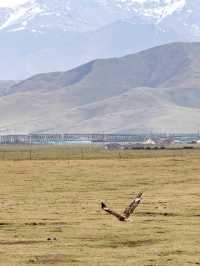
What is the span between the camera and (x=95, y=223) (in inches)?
1197

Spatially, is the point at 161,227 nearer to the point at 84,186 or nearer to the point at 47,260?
the point at 47,260

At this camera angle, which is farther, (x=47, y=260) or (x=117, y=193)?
(x=117, y=193)

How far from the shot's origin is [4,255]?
76.3ft

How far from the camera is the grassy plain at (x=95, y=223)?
2312 cm

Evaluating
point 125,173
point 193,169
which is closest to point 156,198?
point 125,173

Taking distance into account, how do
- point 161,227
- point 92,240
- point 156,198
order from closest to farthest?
point 92,240 → point 161,227 → point 156,198

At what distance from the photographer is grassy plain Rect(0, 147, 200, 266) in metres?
23.1

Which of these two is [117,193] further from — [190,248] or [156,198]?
[190,248]

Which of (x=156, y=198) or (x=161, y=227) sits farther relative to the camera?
(x=156, y=198)

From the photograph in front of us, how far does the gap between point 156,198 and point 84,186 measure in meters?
10.5

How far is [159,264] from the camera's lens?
21.8 meters

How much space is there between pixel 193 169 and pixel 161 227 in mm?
40770

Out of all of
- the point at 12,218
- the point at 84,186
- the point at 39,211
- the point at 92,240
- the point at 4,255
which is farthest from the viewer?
the point at 84,186

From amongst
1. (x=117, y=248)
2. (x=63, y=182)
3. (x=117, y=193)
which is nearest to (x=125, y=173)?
(x=63, y=182)
